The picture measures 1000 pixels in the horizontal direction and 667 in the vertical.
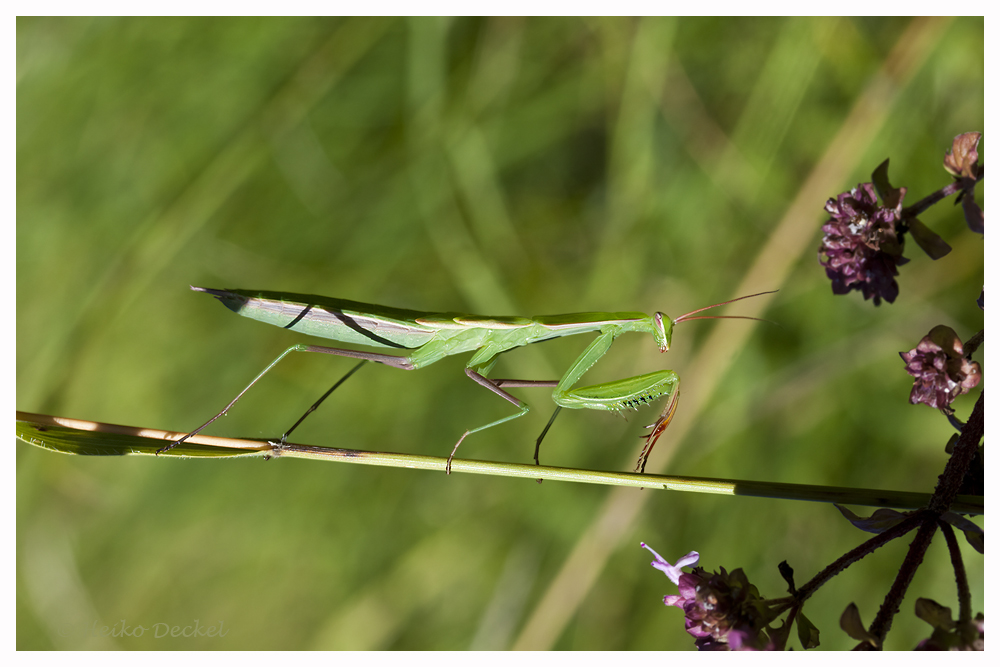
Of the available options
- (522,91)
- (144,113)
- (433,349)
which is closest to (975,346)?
(433,349)

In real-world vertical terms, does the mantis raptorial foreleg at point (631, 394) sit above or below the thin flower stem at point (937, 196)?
below

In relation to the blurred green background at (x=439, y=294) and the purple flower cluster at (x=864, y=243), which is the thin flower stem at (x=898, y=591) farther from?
the blurred green background at (x=439, y=294)

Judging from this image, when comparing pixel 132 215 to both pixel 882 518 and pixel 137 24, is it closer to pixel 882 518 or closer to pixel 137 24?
pixel 137 24

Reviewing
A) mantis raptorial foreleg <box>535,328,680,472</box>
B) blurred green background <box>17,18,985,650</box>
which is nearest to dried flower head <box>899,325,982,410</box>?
mantis raptorial foreleg <box>535,328,680,472</box>

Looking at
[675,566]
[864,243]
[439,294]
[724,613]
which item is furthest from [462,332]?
[439,294]

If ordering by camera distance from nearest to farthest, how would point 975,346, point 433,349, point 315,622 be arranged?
point 975,346 < point 433,349 < point 315,622


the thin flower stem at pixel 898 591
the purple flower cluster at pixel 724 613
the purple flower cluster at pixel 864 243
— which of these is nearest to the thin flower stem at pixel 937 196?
the purple flower cluster at pixel 864 243

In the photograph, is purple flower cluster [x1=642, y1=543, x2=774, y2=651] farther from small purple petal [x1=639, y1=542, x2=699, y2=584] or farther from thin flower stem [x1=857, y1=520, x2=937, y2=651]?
thin flower stem [x1=857, y1=520, x2=937, y2=651]

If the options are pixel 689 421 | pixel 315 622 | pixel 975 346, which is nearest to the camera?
pixel 975 346
